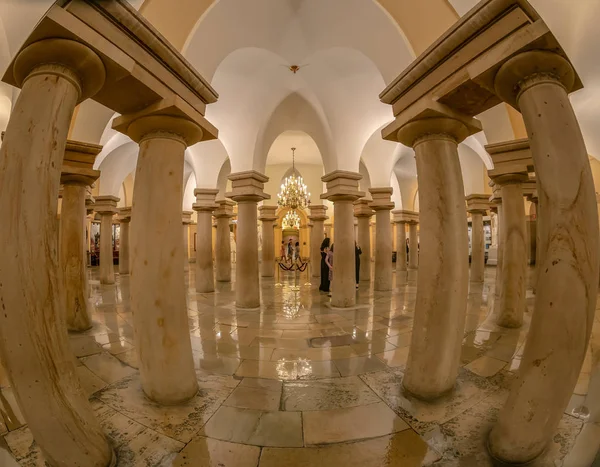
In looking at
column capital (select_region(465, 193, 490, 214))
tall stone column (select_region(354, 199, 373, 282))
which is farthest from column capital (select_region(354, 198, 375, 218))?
column capital (select_region(465, 193, 490, 214))

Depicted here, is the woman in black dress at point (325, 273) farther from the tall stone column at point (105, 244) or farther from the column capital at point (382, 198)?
the tall stone column at point (105, 244)

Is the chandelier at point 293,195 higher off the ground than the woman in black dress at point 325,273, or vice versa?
the chandelier at point 293,195

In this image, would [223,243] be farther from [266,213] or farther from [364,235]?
[364,235]

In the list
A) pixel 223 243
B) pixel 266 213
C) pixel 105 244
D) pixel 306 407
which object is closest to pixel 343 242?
pixel 306 407

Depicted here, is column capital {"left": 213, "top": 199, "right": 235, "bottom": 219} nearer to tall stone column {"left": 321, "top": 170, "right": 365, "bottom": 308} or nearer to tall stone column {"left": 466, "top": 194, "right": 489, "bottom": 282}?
tall stone column {"left": 321, "top": 170, "right": 365, "bottom": 308}

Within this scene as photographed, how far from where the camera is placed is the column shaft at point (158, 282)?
7.20 feet

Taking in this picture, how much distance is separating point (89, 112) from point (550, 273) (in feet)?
19.1

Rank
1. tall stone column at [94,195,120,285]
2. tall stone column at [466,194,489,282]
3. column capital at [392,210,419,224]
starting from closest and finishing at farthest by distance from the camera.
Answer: tall stone column at [466,194,489,282]
tall stone column at [94,195,120,285]
column capital at [392,210,419,224]

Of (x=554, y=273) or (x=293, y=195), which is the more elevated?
(x=293, y=195)

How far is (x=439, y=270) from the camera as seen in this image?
7.44 ft

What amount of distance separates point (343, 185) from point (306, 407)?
15.0 ft

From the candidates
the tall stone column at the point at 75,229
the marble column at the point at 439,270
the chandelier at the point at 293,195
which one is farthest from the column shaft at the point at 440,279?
the chandelier at the point at 293,195

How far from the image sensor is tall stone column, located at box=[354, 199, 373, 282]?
9164 mm

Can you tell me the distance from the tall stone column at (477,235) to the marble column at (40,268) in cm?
1014
